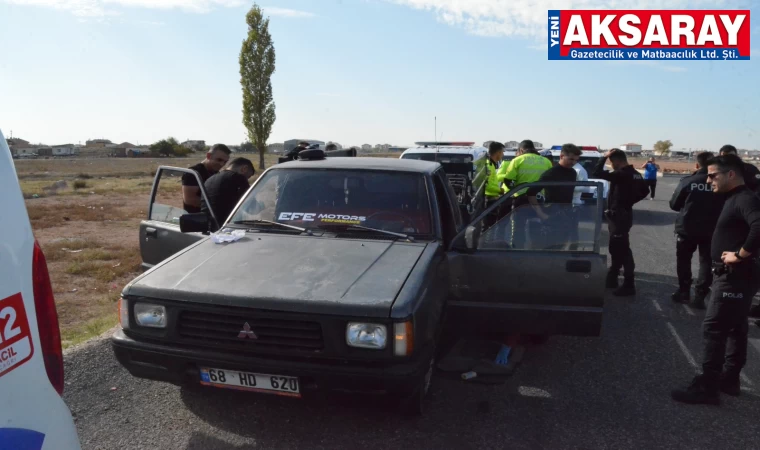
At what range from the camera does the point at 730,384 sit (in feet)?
13.8

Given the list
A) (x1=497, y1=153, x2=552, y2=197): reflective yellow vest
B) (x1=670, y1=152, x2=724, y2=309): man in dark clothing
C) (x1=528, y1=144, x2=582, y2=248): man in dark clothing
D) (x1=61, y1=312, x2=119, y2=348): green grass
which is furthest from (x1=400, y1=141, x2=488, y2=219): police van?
(x1=61, y1=312, x2=119, y2=348): green grass

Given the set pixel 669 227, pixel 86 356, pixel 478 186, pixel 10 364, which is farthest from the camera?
pixel 669 227

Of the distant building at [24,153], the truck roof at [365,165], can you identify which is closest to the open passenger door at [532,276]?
the truck roof at [365,165]

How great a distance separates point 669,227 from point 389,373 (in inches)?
495

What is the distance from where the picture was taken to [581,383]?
441 cm

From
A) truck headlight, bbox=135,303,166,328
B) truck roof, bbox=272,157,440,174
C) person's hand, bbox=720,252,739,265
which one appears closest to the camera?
truck headlight, bbox=135,303,166,328

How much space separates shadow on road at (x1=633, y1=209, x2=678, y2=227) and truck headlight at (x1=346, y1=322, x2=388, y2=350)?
41.0ft

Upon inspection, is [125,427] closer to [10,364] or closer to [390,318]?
[390,318]

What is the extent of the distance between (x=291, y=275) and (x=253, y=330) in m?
0.42

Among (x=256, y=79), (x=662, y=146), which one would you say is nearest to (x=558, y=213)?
(x=256, y=79)

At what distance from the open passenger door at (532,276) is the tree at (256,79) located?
124 feet

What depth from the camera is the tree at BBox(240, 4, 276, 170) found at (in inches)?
1583

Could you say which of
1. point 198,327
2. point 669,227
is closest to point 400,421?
point 198,327

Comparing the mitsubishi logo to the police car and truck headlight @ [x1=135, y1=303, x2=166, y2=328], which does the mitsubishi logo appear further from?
the police car
